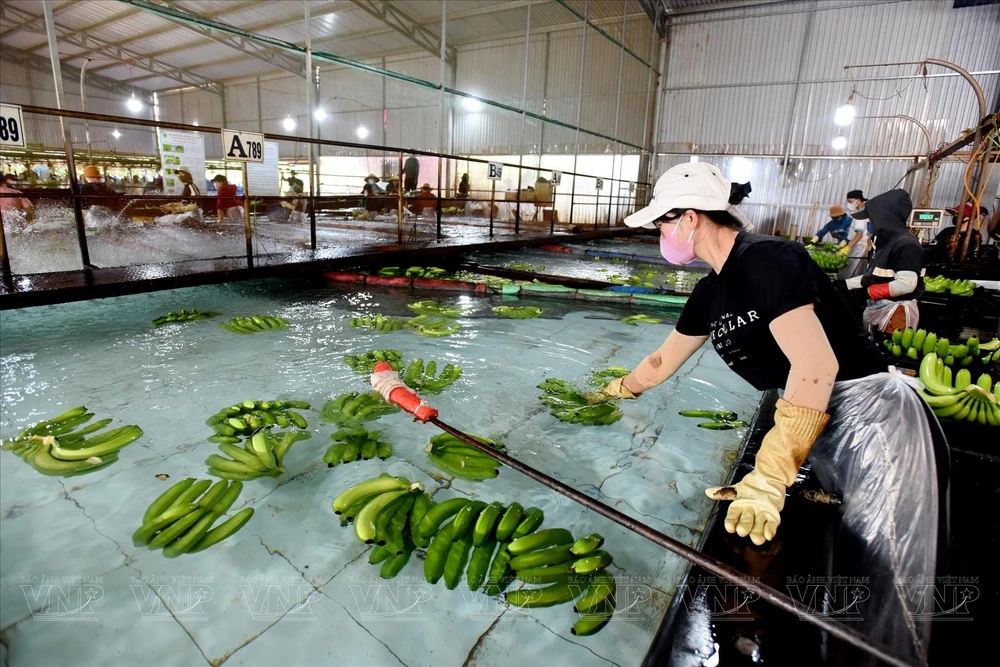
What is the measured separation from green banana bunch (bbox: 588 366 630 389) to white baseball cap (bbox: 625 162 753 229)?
7.28 feet

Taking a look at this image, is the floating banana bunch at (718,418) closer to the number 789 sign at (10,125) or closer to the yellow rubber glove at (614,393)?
the yellow rubber glove at (614,393)

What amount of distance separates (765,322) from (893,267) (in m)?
3.85

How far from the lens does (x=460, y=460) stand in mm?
2795

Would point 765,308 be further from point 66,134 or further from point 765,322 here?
point 66,134

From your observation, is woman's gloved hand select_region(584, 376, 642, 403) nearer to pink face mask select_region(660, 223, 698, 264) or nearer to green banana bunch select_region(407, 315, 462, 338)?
pink face mask select_region(660, 223, 698, 264)

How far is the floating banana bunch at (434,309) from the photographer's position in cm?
617

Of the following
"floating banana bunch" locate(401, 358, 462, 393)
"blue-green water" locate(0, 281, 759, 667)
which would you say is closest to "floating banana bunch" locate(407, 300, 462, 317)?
"blue-green water" locate(0, 281, 759, 667)

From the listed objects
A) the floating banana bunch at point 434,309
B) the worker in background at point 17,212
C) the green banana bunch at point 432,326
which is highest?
the worker in background at point 17,212

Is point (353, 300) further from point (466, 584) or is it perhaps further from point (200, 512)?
point (466, 584)

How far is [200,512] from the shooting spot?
7.43ft

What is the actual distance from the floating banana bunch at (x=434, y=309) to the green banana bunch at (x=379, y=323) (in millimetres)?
532

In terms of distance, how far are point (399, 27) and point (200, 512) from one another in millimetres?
21863

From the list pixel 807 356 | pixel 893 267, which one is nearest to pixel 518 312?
pixel 893 267

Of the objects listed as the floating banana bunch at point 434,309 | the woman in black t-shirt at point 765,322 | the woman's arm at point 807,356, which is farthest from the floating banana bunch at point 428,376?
the woman's arm at point 807,356
